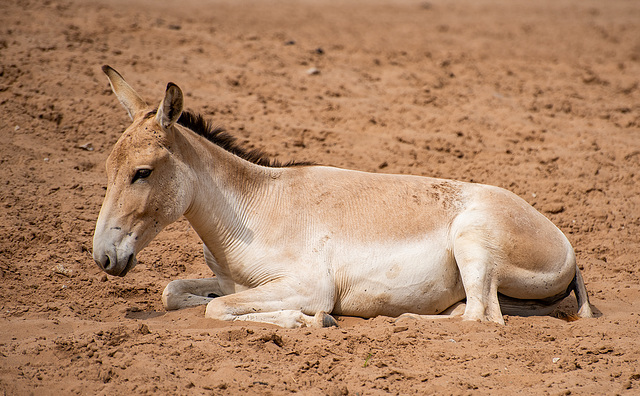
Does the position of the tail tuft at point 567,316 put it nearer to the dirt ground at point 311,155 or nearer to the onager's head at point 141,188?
the dirt ground at point 311,155

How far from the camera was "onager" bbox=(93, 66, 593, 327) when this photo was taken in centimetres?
471

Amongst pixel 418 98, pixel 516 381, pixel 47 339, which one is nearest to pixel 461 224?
pixel 516 381

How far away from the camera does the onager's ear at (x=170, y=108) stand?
4398 millimetres

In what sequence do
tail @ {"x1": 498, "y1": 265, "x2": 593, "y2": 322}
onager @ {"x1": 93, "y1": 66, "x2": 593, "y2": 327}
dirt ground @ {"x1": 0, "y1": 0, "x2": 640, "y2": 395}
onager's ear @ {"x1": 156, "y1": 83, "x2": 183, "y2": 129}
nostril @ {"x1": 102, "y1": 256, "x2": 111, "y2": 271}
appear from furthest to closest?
tail @ {"x1": 498, "y1": 265, "x2": 593, "y2": 322}, onager @ {"x1": 93, "y1": 66, "x2": 593, "y2": 327}, onager's ear @ {"x1": 156, "y1": 83, "x2": 183, "y2": 129}, nostril @ {"x1": 102, "y1": 256, "x2": 111, "y2": 271}, dirt ground @ {"x1": 0, "y1": 0, "x2": 640, "y2": 395}

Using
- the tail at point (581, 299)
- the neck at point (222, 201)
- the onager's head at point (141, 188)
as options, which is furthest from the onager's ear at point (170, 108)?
the tail at point (581, 299)

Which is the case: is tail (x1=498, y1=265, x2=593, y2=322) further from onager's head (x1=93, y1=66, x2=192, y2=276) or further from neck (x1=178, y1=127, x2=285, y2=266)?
onager's head (x1=93, y1=66, x2=192, y2=276)

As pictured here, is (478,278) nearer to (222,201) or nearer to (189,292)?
(222,201)

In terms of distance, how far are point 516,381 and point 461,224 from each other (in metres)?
1.63

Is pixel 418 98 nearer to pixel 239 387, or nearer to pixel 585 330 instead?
pixel 585 330

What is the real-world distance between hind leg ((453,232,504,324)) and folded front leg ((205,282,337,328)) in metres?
1.16

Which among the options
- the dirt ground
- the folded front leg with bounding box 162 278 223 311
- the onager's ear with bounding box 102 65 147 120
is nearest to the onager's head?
the onager's ear with bounding box 102 65 147 120

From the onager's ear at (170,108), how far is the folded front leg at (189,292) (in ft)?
4.71

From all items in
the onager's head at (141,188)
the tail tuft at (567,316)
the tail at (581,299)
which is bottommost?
the tail tuft at (567,316)

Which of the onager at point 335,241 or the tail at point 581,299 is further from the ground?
the onager at point 335,241
